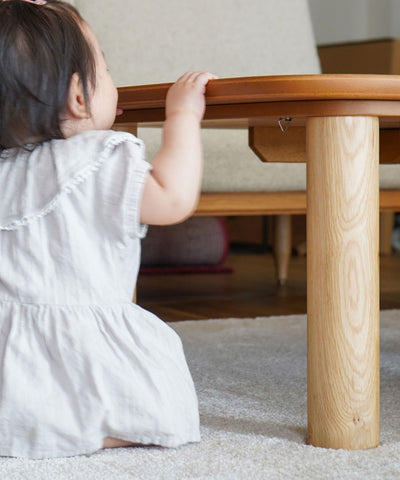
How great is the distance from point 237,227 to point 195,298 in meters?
1.79

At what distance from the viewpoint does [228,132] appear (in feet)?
6.84

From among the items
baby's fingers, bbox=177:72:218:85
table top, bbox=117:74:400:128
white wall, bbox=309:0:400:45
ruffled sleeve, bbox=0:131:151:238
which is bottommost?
ruffled sleeve, bbox=0:131:151:238

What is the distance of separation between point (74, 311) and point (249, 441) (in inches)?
9.6

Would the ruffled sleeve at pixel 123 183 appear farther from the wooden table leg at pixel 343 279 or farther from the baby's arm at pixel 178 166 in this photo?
the wooden table leg at pixel 343 279

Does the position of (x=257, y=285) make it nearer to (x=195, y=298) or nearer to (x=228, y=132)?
(x=195, y=298)

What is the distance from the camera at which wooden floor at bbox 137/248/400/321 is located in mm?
2172

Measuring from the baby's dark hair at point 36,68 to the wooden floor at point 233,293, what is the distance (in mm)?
1096

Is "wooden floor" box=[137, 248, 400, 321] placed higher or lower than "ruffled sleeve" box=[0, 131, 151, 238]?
lower

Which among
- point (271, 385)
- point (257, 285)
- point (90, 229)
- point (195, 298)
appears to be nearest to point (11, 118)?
point (90, 229)

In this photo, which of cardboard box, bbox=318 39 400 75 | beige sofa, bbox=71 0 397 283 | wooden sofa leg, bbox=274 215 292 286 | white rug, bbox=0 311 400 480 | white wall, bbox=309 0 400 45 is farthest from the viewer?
white wall, bbox=309 0 400 45

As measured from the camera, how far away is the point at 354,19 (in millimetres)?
4359

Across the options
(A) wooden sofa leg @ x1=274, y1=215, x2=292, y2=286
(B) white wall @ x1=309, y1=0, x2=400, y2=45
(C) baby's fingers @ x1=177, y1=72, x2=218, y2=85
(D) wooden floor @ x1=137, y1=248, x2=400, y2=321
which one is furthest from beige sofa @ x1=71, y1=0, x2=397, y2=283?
(B) white wall @ x1=309, y1=0, x2=400, y2=45

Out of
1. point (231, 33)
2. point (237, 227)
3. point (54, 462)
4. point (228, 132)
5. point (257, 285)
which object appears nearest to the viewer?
point (54, 462)

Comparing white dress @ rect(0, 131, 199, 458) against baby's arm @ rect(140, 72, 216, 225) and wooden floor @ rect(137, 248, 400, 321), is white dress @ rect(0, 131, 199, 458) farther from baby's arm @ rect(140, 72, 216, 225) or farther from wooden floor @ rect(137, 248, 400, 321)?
wooden floor @ rect(137, 248, 400, 321)
